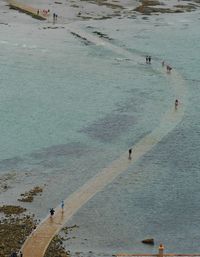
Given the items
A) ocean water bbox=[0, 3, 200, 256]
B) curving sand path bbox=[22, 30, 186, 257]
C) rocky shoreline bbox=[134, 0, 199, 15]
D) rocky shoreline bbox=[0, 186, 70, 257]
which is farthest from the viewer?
rocky shoreline bbox=[134, 0, 199, 15]

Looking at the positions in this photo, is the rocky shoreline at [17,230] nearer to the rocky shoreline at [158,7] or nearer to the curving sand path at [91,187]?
the curving sand path at [91,187]

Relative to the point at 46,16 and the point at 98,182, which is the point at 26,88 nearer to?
the point at 98,182

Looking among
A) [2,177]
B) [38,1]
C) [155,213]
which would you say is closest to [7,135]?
[2,177]

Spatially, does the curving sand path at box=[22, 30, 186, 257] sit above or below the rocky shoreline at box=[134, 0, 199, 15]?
below

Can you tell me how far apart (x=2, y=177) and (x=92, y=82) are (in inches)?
1448

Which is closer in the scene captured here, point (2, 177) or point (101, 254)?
point (101, 254)

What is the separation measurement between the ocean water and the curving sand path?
2.24ft

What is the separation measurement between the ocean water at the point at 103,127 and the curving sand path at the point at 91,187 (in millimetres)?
684

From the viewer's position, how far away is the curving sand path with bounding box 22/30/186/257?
158 ft

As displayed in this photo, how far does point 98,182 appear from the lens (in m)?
60.8

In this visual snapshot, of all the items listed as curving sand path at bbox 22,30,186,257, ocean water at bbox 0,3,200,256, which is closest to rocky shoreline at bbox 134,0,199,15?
ocean water at bbox 0,3,200,256

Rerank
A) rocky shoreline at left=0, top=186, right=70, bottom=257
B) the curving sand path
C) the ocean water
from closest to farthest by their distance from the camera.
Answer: rocky shoreline at left=0, top=186, right=70, bottom=257 < the curving sand path < the ocean water

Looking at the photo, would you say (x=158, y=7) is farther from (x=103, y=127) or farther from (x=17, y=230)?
(x=17, y=230)

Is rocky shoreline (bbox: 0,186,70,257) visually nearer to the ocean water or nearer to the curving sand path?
the curving sand path
